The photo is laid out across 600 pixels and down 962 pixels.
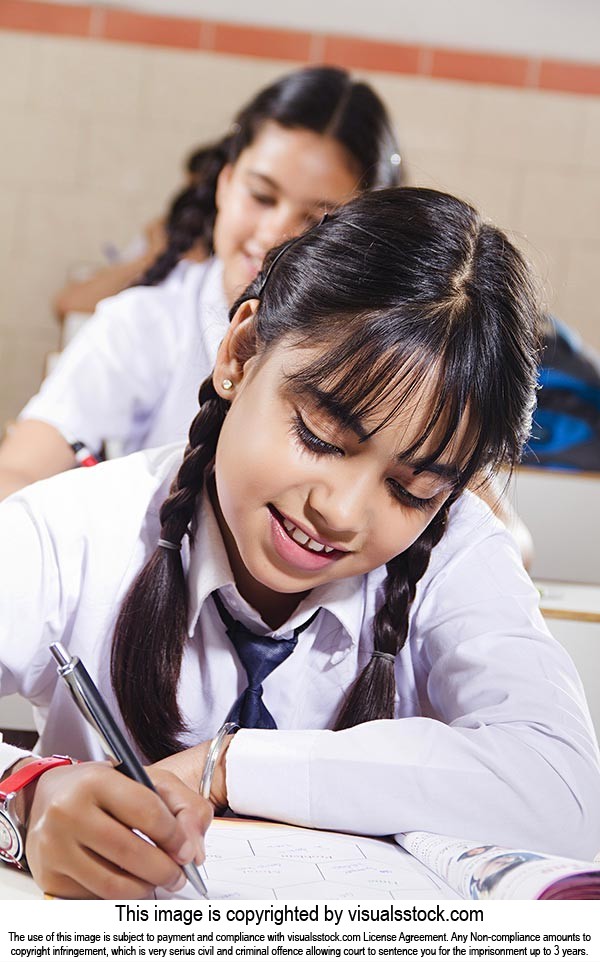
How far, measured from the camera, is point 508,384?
1.00 m

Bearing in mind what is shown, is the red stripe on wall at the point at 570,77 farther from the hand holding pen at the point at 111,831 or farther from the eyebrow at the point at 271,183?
the hand holding pen at the point at 111,831

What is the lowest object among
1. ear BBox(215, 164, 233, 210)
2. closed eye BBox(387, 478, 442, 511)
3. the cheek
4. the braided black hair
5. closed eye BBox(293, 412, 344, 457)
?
the cheek

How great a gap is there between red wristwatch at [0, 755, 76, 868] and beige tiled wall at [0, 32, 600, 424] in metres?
3.40

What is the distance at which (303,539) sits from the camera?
0.97 meters

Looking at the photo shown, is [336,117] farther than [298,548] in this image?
Yes

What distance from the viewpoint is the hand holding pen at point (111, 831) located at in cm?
68

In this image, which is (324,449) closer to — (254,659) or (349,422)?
(349,422)

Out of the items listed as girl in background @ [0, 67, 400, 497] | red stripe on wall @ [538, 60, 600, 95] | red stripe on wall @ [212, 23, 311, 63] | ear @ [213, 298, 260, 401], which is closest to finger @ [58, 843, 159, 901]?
ear @ [213, 298, 260, 401]

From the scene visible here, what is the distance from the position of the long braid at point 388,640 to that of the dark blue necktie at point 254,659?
0.24 ft

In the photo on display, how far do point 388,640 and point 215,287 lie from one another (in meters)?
1.19

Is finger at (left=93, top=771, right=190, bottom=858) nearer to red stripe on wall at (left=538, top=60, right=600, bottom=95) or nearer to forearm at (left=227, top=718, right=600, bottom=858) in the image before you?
forearm at (left=227, top=718, right=600, bottom=858)

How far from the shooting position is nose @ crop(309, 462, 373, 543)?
0.91m

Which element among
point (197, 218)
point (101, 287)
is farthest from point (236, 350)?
point (101, 287)

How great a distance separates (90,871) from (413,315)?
52 cm
